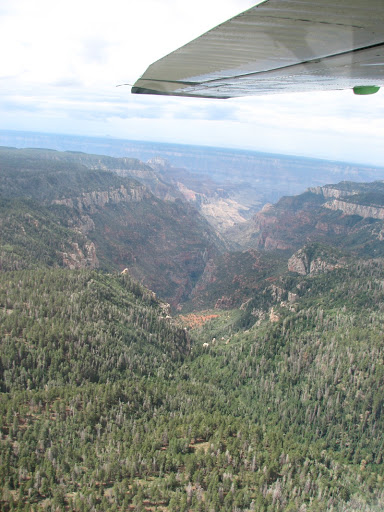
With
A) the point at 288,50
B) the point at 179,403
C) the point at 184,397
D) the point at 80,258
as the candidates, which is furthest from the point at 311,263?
the point at 288,50

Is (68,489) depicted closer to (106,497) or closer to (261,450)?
(106,497)

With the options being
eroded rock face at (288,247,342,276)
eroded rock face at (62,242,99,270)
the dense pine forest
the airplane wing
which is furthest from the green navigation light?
eroded rock face at (288,247,342,276)

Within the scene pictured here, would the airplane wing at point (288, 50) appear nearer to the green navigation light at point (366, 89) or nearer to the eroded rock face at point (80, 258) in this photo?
the green navigation light at point (366, 89)

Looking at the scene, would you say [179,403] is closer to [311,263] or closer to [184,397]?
[184,397]

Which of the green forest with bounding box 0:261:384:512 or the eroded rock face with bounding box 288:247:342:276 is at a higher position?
the eroded rock face with bounding box 288:247:342:276

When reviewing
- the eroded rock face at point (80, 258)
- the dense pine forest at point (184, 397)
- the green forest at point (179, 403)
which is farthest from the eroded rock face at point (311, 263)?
the eroded rock face at point (80, 258)

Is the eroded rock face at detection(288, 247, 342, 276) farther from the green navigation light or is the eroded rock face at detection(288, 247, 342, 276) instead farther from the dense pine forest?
the green navigation light

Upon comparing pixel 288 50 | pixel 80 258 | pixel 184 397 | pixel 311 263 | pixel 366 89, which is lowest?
pixel 184 397
